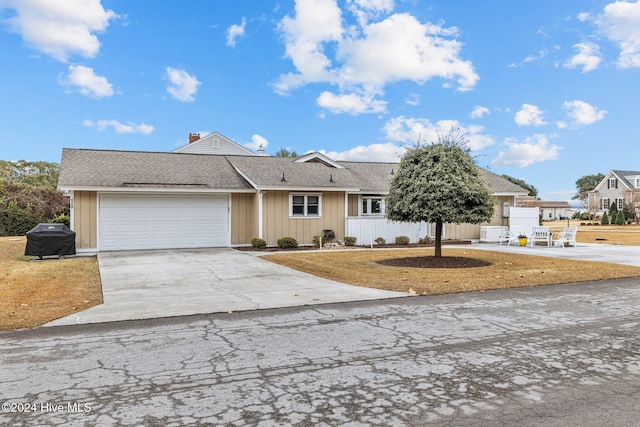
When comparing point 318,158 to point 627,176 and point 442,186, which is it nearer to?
point 442,186

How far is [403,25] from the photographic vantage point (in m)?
16.9

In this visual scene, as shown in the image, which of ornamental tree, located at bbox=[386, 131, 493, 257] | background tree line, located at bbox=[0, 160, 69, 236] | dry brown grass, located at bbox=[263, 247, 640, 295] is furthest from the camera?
background tree line, located at bbox=[0, 160, 69, 236]

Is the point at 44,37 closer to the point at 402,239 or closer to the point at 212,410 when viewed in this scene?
the point at 402,239

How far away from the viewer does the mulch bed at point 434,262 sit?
12.4 meters

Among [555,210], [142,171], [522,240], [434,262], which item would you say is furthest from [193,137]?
[555,210]

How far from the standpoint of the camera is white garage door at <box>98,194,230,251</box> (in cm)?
1689

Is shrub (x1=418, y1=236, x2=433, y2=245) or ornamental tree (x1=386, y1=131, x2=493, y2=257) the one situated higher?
ornamental tree (x1=386, y1=131, x2=493, y2=257)

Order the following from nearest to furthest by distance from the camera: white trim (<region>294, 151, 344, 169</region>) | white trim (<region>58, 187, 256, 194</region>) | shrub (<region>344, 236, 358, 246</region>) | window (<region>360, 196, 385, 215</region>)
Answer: white trim (<region>58, 187, 256, 194</region>) < shrub (<region>344, 236, 358, 246</region>) < window (<region>360, 196, 385, 215</region>) < white trim (<region>294, 151, 344, 169</region>)

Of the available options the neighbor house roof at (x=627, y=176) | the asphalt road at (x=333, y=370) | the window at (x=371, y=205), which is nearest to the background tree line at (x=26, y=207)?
the window at (x=371, y=205)

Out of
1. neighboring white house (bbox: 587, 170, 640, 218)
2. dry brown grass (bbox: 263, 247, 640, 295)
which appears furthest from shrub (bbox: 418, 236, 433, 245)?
neighboring white house (bbox: 587, 170, 640, 218)

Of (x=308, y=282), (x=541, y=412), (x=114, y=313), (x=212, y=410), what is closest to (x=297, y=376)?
(x=212, y=410)

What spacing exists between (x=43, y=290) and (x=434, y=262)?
9.74m

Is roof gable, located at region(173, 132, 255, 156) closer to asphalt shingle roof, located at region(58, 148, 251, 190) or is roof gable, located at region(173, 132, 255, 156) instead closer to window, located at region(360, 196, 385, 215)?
asphalt shingle roof, located at region(58, 148, 251, 190)

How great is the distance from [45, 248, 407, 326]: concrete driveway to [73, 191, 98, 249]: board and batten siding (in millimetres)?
3749
